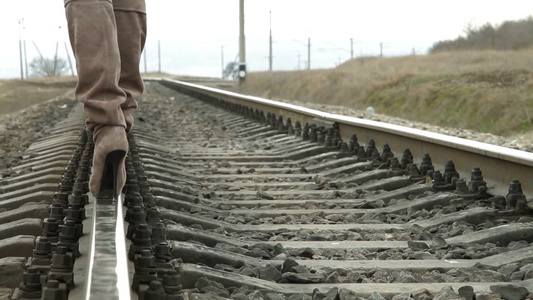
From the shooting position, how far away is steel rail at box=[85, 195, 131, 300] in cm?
183

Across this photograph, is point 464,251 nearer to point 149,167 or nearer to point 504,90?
point 149,167

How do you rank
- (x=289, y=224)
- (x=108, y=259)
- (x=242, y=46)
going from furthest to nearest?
(x=242, y=46)
(x=289, y=224)
(x=108, y=259)

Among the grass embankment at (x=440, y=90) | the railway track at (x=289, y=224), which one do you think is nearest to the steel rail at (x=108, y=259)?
the railway track at (x=289, y=224)

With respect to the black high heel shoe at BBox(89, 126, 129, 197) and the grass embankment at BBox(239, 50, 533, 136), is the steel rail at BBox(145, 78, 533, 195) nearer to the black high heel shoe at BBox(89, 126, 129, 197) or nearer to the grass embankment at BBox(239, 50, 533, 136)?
the black high heel shoe at BBox(89, 126, 129, 197)

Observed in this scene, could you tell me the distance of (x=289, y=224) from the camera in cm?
413

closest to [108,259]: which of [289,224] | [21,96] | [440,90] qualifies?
[289,224]

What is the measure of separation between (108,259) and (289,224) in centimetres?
206

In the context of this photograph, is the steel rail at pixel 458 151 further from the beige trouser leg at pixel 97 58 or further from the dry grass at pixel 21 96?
the dry grass at pixel 21 96

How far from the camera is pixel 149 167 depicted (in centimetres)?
576

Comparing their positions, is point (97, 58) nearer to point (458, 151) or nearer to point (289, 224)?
point (289, 224)

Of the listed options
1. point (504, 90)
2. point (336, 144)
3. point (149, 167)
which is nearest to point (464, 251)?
point (149, 167)

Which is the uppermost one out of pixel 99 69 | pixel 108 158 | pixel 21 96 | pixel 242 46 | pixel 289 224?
pixel 242 46

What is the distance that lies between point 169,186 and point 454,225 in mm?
1861

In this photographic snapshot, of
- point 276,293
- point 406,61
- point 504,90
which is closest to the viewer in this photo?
point 276,293
